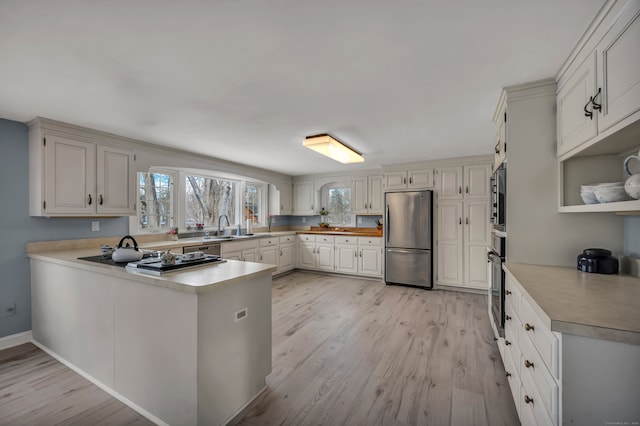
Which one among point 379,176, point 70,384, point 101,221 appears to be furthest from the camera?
point 379,176

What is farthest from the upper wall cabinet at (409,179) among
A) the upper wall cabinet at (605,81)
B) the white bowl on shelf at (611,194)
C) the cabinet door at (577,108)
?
the white bowl on shelf at (611,194)

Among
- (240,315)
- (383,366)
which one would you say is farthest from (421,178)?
(240,315)

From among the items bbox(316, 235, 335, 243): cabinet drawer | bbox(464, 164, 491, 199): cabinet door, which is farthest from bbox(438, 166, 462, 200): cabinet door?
bbox(316, 235, 335, 243): cabinet drawer

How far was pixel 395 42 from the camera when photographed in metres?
1.51

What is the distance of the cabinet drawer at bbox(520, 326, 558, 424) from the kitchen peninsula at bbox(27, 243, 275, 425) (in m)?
1.57

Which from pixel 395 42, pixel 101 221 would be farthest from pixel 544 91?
pixel 101 221

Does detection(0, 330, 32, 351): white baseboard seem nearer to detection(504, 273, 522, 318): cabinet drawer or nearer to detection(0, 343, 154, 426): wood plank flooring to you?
detection(0, 343, 154, 426): wood plank flooring

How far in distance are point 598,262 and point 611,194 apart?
0.51 m

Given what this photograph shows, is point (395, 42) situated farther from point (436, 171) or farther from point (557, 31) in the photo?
point (436, 171)

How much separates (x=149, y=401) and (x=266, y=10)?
2.36 metres

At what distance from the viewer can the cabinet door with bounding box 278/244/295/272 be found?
5564 millimetres

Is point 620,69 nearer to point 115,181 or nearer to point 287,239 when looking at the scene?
point 115,181

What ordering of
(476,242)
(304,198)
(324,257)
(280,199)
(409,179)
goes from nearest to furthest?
(476,242), (409,179), (324,257), (280,199), (304,198)

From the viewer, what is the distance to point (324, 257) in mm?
5750
